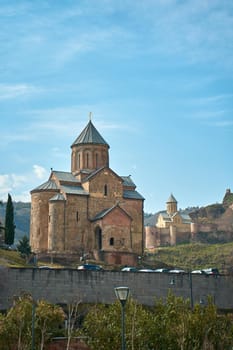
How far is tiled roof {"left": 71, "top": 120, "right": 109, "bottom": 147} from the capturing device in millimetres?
61000

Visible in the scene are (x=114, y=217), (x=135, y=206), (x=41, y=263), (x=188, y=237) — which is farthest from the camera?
(x=188, y=237)

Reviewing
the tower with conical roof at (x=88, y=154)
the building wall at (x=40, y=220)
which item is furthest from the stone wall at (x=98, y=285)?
the tower with conical roof at (x=88, y=154)

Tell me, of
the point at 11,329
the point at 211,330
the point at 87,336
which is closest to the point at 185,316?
the point at 211,330

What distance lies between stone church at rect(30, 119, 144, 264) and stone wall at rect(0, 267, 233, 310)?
14.3 meters

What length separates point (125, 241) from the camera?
2206 inches

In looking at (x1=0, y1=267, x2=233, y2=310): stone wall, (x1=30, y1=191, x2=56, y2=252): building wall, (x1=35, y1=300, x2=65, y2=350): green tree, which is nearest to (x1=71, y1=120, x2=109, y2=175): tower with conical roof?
(x1=30, y1=191, x2=56, y2=252): building wall

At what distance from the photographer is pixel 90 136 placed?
6144 cm

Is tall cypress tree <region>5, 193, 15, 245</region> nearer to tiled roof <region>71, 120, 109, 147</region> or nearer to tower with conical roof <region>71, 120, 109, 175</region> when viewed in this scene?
tower with conical roof <region>71, 120, 109, 175</region>

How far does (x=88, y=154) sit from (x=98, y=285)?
2376cm

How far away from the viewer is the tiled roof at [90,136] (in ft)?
200

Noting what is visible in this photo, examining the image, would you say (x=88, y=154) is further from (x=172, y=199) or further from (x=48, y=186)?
(x=172, y=199)

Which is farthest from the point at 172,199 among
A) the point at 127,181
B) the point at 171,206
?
the point at 127,181

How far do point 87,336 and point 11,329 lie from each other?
3404mm

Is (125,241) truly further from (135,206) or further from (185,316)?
(185,316)
